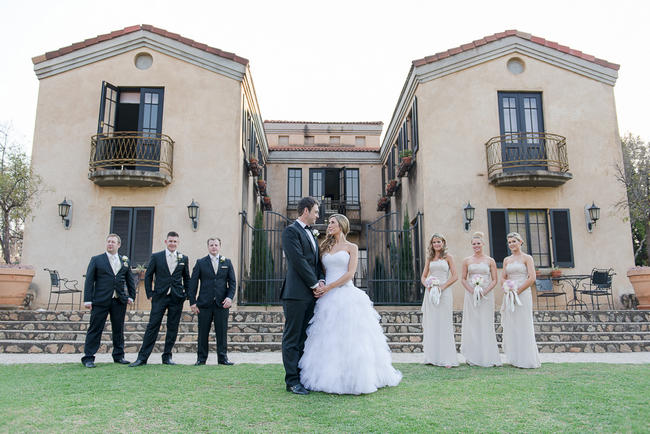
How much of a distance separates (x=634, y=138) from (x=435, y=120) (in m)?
18.6

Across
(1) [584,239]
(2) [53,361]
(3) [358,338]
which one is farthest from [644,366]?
(2) [53,361]

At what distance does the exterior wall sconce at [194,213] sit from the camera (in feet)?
43.5

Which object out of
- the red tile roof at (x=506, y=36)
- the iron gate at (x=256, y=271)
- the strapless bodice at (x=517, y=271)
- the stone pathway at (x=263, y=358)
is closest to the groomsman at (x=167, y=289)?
the stone pathway at (x=263, y=358)

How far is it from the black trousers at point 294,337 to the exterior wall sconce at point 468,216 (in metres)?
9.49

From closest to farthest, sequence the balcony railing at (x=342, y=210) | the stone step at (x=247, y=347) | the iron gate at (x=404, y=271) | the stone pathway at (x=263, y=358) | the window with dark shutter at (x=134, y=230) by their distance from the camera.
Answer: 1. the stone pathway at (x=263, y=358)
2. the stone step at (x=247, y=347)
3. the window with dark shutter at (x=134, y=230)
4. the iron gate at (x=404, y=271)
5. the balcony railing at (x=342, y=210)

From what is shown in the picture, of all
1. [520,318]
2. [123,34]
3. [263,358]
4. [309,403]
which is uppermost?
[123,34]

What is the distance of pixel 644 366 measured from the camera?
6.82 m

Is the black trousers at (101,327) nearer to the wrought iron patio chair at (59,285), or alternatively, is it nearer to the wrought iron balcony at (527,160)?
the wrought iron patio chair at (59,285)

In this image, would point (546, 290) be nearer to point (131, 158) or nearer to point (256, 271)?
point (256, 271)

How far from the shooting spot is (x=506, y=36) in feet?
48.3

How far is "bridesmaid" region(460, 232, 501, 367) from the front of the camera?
7.23m

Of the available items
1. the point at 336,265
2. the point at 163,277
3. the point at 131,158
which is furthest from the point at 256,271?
the point at 336,265

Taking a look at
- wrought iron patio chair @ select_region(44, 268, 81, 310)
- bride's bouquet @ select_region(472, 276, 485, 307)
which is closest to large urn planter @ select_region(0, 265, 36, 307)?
wrought iron patio chair @ select_region(44, 268, 81, 310)

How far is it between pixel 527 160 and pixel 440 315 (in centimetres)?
774
